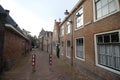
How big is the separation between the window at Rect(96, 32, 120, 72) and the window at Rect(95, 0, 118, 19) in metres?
1.20

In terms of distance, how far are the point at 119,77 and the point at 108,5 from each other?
3727 mm

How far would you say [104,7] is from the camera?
23.0 ft

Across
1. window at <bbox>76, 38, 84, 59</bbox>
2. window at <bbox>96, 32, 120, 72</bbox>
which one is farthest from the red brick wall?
window at <bbox>96, 32, 120, 72</bbox>

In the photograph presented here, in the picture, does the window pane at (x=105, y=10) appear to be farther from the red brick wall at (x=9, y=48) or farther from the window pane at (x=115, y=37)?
the red brick wall at (x=9, y=48)

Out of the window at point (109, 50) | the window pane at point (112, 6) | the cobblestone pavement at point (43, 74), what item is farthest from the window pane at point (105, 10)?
the cobblestone pavement at point (43, 74)

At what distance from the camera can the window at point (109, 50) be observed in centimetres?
581

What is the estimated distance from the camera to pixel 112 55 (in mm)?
6148

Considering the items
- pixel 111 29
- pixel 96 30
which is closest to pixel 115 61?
pixel 111 29

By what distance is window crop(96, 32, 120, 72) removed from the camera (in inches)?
229

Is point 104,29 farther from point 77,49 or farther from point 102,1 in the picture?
point 77,49

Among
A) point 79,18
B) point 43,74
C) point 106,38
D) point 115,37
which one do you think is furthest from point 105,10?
point 43,74

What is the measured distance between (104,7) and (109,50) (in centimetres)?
249

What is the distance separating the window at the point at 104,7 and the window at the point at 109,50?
1205 mm

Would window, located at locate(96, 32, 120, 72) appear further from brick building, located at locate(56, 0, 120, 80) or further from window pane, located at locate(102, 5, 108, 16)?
window pane, located at locate(102, 5, 108, 16)
